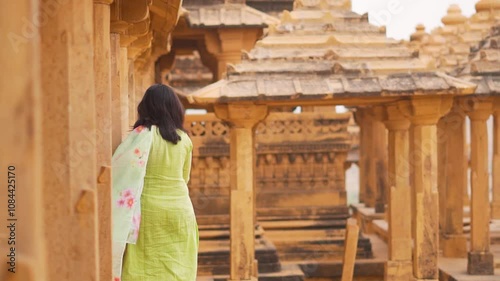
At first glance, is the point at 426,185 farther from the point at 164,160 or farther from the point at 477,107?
the point at 164,160

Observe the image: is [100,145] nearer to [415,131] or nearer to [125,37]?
[125,37]

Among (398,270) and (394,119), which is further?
(394,119)

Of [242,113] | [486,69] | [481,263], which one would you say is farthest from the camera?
[486,69]

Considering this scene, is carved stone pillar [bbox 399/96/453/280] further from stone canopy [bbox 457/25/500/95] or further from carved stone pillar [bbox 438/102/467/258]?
carved stone pillar [bbox 438/102/467/258]

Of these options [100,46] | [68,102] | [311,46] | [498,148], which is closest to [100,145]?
[100,46]

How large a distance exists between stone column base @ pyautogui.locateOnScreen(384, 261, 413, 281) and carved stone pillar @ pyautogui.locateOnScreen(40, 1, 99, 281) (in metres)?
6.22

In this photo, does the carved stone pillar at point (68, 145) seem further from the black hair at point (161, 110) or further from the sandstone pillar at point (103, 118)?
the black hair at point (161, 110)

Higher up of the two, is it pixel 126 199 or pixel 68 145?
pixel 68 145

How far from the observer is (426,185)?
871 cm

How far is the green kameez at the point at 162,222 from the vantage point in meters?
4.51

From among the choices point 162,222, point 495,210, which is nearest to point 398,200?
point 495,210

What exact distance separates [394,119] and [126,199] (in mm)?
5850

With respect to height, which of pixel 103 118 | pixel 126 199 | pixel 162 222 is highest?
pixel 103 118

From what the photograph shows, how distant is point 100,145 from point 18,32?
1515mm
